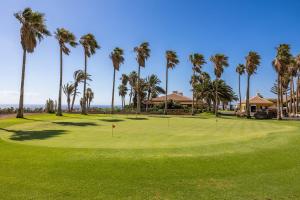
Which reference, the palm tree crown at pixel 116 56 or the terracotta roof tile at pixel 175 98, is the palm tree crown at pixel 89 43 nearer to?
the palm tree crown at pixel 116 56

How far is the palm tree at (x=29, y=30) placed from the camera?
39656mm

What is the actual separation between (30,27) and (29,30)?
397mm

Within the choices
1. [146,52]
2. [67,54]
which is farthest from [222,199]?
[146,52]

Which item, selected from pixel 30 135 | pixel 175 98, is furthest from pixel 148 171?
pixel 175 98

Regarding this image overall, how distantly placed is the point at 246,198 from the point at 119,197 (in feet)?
11.8

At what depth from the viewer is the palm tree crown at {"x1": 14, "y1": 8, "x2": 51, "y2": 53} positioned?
39.6 m

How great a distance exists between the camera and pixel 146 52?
6962 cm

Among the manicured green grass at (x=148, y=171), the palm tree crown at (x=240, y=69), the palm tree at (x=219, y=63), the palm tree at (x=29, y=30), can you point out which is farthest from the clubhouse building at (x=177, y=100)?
the manicured green grass at (x=148, y=171)

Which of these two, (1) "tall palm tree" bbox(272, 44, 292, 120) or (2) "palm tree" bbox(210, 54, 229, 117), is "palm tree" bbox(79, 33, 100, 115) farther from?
(1) "tall palm tree" bbox(272, 44, 292, 120)

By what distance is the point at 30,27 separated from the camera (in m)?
40.2

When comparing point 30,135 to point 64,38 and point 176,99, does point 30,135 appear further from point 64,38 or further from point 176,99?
point 176,99

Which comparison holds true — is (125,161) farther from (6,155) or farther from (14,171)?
(6,155)

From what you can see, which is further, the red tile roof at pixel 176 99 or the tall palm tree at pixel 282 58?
the red tile roof at pixel 176 99

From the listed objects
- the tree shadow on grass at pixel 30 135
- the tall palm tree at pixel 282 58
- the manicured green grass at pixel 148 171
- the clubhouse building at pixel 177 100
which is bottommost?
the manicured green grass at pixel 148 171
